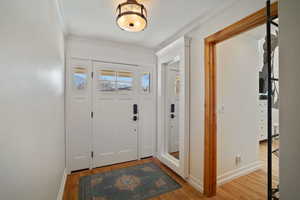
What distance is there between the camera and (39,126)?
1.04m

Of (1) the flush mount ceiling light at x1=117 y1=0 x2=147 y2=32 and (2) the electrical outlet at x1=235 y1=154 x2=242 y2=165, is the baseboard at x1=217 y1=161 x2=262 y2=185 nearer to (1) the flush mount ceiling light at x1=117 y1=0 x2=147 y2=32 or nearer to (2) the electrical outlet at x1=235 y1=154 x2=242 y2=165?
(2) the electrical outlet at x1=235 y1=154 x2=242 y2=165

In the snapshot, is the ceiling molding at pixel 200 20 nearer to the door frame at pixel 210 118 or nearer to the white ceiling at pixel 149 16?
the white ceiling at pixel 149 16

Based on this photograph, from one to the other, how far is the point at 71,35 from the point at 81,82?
848 mm

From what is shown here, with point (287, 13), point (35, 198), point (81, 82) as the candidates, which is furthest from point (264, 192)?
point (81, 82)

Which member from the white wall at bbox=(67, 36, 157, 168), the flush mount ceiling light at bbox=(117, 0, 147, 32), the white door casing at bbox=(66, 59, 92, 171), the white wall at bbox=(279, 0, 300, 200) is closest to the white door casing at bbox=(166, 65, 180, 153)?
the white wall at bbox=(67, 36, 157, 168)

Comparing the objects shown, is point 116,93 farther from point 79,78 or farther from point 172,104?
point 172,104

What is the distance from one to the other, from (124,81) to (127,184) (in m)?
1.87

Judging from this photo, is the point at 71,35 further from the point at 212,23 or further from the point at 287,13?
the point at 287,13

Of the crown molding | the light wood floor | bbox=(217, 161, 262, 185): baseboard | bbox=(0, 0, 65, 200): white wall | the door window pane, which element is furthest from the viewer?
the door window pane

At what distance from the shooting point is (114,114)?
2.74 meters

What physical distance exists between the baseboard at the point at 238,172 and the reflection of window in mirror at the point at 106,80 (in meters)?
2.45

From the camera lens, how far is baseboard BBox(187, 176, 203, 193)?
1933 millimetres

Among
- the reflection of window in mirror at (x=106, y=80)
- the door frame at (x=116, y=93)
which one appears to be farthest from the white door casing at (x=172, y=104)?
the reflection of window in mirror at (x=106, y=80)

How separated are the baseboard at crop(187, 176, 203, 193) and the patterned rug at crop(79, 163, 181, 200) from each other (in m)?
0.20
